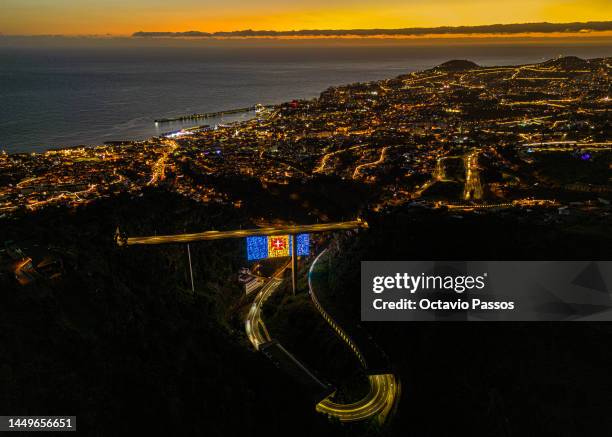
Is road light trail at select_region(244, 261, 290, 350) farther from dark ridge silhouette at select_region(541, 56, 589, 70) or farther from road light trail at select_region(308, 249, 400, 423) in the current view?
dark ridge silhouette at select_region(541, 56, 589, 70)

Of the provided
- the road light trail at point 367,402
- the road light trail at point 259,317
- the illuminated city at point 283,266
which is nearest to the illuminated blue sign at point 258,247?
the illuminated city at point 283,266

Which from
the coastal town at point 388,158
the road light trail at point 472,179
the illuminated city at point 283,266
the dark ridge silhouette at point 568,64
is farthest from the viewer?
the dark ridge silhouette at point 568,64

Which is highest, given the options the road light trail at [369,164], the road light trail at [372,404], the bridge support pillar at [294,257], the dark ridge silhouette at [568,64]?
the dark ridge silhouette at [568,64]

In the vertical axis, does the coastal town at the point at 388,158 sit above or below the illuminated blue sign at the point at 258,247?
above

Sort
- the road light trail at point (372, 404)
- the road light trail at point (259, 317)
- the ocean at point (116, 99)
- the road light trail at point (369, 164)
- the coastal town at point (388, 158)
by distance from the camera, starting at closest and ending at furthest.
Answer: the road light trail at point (372, 404), the road light trail at point (259, 317), the coastal town at point (388, 158), the road light trail at point (369, 164), the ocean at point (116, 99)

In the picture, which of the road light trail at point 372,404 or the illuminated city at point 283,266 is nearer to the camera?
the illuminated city at point 283,266

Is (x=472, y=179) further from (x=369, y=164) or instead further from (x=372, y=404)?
(x=372, y=404)

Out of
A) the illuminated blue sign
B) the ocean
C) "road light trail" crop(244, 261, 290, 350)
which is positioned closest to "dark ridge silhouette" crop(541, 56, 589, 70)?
the ocean

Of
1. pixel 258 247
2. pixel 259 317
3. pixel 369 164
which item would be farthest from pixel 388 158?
pixel 259 317

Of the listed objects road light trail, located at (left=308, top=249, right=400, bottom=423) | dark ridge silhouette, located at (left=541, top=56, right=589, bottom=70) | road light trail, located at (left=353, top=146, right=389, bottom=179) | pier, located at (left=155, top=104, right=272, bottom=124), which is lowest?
road light trail, located at (left=308, top=249, right=400, bottom=423)

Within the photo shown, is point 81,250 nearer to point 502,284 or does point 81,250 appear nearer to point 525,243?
point 502,284

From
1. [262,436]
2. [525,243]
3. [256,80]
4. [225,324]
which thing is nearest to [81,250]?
[225,324]

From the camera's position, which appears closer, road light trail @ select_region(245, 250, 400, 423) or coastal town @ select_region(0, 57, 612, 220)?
road light trail @ select_region(245, 250, 400, 423)

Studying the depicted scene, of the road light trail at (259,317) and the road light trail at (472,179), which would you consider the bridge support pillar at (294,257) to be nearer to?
→ the road light trail at (259,317)
